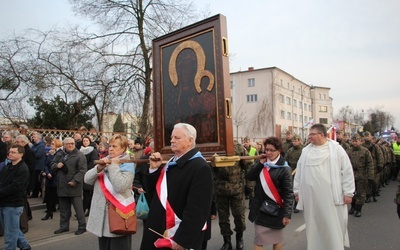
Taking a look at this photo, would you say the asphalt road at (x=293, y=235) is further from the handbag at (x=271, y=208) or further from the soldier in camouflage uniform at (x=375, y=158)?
→ the soldier in camouflage uniform at (x=375, y=158)

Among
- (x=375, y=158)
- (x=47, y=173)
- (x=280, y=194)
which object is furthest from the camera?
(x=375, y=158)

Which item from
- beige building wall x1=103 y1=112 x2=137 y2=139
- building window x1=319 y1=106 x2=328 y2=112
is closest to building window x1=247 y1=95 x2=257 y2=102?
building window x1=319 y1=106 x2=328 y2=112

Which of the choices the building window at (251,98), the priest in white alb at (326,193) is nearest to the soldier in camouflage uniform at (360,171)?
the priest in white alb at (326,193)

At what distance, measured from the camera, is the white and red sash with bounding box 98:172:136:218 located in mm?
3873

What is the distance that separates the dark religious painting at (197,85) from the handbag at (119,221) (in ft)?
3.11

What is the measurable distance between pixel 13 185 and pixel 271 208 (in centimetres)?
388

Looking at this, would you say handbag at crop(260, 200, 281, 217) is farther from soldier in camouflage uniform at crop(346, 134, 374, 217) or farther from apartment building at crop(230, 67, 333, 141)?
apartment building at crop(230, 67, 333, 141)

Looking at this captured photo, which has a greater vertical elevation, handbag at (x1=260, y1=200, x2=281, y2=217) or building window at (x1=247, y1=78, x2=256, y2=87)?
building window at (x1=247, y1=78, x2=256, y2=87)

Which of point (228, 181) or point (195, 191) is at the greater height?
point (195, 191)

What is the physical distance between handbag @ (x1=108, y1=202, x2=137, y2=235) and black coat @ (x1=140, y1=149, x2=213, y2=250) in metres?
0.90

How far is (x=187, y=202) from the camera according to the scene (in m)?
2.84

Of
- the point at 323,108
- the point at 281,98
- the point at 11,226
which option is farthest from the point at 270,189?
the point at 323,108

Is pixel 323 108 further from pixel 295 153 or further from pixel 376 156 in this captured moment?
pixel 295 153

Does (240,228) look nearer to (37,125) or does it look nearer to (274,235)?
(274,235)
